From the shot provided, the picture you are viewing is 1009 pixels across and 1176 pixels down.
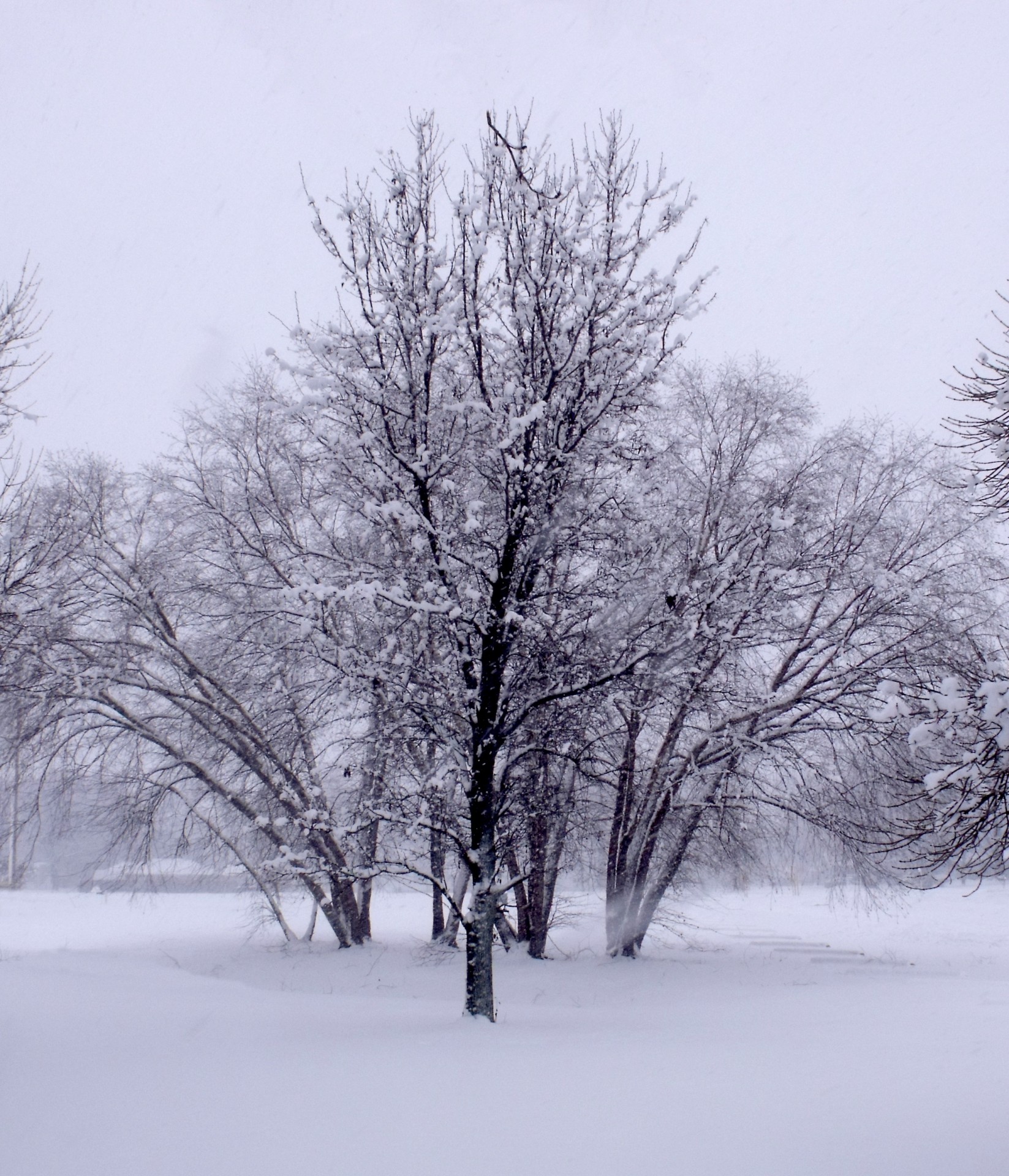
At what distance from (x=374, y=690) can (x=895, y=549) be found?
971 cm

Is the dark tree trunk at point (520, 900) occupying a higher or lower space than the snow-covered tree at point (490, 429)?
lower

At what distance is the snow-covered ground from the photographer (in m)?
4.16

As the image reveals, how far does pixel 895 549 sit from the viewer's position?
44.5ft

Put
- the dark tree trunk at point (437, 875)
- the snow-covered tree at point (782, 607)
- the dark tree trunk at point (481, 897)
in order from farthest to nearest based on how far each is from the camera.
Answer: the snow-covered tree at point (782, 607), the dark tree trunk at point (437, 875), the dark tree trunk at point (481, 897)

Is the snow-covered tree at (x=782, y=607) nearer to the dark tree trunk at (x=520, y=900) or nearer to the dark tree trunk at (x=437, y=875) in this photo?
the dark tree trunk at (x=520, y=900)

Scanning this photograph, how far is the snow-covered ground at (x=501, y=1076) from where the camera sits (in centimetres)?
416

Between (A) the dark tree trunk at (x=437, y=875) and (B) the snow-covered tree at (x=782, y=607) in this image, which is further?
(B) the snow-covered tree at (x=782, y=607)

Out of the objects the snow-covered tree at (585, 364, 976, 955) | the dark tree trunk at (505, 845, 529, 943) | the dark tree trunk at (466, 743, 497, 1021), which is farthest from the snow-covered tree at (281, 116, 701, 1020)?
the dark tree trunk at (505, 845, 529, 943)

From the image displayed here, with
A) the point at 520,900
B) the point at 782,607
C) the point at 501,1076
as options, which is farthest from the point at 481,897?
the point at 520,900

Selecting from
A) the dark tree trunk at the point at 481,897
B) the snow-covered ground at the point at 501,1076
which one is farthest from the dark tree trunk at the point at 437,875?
the snow-covered ground at the point at 501,1076

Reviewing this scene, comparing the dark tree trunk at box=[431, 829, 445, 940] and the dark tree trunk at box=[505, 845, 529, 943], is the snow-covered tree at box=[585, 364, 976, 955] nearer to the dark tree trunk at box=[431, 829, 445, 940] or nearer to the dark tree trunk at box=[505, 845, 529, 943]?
the dark tree trunk at box=[505, 845, 529, 943]

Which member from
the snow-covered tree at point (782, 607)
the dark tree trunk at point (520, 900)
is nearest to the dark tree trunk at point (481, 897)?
the snow-covered tree at point (782, 607)

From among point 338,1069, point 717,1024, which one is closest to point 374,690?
point 338,1069

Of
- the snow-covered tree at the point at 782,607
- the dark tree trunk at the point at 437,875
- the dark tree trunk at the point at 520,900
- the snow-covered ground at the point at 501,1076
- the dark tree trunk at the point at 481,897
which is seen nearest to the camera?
the snow-covered ground at the point at 501,1076
